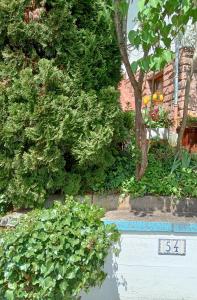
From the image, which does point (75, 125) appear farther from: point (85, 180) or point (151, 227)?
point (151, 227)

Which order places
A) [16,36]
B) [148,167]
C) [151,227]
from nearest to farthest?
[151,227]
[16,36]
[148,167]

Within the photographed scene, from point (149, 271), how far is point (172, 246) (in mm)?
303

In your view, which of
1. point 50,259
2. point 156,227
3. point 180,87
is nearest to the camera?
point 50,259

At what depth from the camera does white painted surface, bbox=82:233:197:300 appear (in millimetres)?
2924

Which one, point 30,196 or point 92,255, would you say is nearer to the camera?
point 92,255

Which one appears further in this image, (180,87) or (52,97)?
(180,87)

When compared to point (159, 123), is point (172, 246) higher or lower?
lower

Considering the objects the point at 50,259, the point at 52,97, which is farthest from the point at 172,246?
the point at 52,97

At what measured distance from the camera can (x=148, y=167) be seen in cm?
359

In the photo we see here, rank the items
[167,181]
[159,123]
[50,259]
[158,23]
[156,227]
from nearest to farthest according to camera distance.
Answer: [50,259] → [158,23] → [156,227] → [167,181] → [159,123]

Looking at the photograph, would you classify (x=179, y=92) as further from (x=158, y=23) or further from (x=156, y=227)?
(x=156, y=227)

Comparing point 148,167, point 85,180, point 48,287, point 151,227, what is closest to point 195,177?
point 148,167

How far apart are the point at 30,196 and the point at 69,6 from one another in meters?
1.77

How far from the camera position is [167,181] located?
3.35 meters
